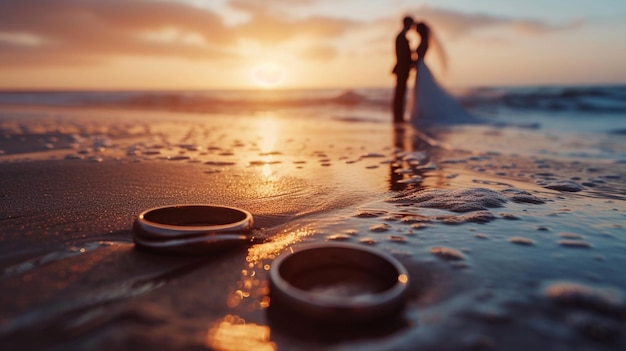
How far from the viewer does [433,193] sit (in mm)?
2895

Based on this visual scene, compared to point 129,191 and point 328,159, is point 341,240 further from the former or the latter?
point 328,159

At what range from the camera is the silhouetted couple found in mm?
8906

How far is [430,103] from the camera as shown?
941cm

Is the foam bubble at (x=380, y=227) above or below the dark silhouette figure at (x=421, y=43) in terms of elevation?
below

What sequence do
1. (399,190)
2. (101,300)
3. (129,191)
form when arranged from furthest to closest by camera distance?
(399,190) < (129,191) < (101,300)

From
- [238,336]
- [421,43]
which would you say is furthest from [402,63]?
[238,336]

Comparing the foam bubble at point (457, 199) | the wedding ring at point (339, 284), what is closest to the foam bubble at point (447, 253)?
the wedding ring at point (339, 284)

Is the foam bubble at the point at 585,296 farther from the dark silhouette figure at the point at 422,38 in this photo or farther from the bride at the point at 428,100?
the dark silhouette figure at the point at 422,38

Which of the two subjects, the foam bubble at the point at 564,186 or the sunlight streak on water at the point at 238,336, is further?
the foam bubble at the point at 564,186

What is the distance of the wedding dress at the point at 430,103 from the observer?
364 inches

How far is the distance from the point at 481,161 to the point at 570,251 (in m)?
2.69

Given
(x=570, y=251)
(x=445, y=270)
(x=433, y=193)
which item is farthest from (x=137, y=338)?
(x=433, y=193)

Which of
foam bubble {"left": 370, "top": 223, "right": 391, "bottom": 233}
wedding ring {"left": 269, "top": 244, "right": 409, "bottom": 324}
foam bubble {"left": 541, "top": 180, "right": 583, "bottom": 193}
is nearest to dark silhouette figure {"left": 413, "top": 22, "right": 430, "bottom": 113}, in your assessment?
foam bubble {"left": 541, "top": 180, "right": 583, "bottom": 193}

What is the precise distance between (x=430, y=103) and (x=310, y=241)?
8.12m
